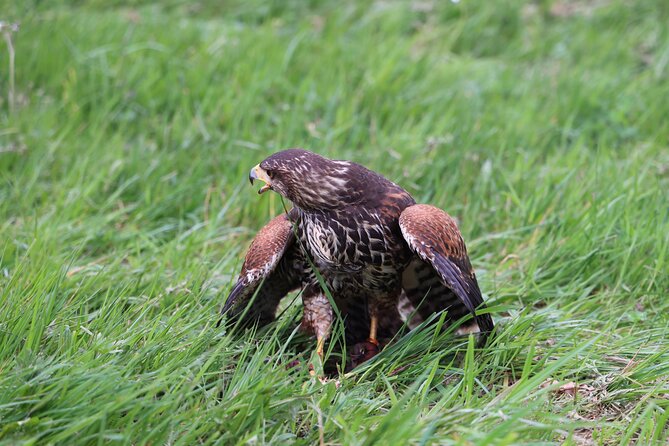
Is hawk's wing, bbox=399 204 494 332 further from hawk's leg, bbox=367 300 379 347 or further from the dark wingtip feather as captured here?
the dark wingtip feather

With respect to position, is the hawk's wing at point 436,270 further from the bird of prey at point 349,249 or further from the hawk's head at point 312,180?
the hawk's head at point 312,180

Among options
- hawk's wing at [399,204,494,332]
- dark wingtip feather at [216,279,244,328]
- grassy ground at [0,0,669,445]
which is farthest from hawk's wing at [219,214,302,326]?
hawk's wing at [399,204,494,332]

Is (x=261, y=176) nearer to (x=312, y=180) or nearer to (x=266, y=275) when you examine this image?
(x=312, y=180)

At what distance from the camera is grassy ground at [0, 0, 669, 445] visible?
3238 mm

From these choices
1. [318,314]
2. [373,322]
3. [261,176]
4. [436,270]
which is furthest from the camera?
[373,322]

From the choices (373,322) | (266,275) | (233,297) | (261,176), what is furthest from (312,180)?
(373,322)

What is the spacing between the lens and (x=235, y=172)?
5.84m

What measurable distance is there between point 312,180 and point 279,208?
1.72m

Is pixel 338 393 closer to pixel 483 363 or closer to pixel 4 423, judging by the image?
pixel 483 363

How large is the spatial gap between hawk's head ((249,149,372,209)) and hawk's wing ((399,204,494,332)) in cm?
29

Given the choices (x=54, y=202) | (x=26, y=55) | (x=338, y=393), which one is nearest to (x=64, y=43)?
(x=26, y=55)

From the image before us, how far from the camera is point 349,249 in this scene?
12.4ft

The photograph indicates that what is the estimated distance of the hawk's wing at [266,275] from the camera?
3842 mm

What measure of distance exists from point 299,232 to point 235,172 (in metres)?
1.99
